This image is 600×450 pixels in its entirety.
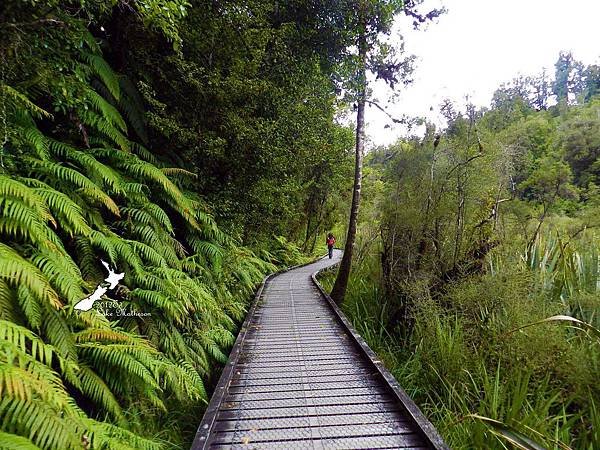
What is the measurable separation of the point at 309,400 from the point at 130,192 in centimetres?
301

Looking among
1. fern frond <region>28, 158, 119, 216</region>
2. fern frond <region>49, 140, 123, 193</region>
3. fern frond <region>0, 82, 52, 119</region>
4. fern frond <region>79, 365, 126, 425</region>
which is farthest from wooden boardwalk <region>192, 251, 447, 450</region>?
fern frond <region>0, 82, 52, 119</region>

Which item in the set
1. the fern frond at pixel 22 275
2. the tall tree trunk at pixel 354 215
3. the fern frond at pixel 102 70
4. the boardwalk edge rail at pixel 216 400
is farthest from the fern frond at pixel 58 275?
the tall tree trunk at pixel 354 215

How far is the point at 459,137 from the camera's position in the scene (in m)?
5.96

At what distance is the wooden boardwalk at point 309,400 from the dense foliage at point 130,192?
36 centimetres

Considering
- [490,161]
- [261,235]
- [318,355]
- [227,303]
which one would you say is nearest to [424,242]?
[490,161]

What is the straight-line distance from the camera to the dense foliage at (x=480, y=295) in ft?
10.6

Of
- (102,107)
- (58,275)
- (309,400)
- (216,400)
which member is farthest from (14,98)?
(309,400)

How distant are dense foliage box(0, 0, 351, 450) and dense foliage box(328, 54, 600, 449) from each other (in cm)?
229

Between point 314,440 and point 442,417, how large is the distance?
6.00 feet

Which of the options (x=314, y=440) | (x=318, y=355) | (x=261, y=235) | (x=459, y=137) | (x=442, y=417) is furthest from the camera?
(x=261, y=235)

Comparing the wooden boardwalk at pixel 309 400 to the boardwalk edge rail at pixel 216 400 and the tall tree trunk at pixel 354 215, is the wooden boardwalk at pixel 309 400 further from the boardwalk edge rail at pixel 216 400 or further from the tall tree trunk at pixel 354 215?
the tall tree trunk at pixel 354 215

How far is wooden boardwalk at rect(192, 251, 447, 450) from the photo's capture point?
2.71 metres

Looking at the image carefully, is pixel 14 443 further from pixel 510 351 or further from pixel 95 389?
pixel 510 351

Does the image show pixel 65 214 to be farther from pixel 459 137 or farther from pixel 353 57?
pixel 353 57
